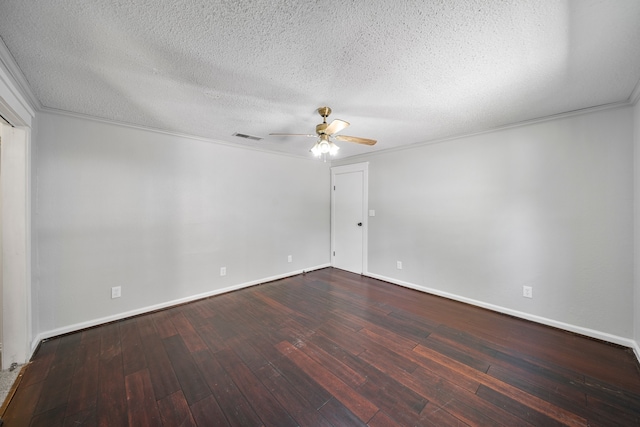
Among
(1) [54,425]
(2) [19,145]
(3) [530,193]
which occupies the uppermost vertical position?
(2) [19,145]

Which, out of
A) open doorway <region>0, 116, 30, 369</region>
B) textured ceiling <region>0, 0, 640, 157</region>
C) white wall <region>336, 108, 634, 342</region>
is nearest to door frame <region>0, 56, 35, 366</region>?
open doorway <region>0, 116, 30, 369</region>

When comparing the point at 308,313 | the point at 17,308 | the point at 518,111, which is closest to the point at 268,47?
the point at 518,111

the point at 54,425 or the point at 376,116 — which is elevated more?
the point at 376,116

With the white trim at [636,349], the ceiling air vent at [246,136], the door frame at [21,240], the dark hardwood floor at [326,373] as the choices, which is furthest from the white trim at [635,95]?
the door frame at [21,240]

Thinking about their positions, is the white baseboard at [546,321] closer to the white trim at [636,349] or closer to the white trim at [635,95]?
the white trim at [636,349]

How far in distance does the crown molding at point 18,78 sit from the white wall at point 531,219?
390cm

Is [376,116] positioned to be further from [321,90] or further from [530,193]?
[530,193]

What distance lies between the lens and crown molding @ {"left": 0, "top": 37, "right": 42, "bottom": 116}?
143 centimetres

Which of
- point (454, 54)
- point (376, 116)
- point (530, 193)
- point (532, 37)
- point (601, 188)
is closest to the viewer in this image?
point (532, 37)

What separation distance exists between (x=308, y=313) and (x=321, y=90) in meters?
2.37

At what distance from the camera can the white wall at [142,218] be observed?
7.61 ft

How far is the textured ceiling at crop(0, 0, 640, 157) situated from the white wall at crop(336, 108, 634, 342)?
1.43 feet

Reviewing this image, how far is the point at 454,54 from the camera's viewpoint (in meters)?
1.48

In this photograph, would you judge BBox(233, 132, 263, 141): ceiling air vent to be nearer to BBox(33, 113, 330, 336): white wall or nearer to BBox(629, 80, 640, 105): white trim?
BBox(33, 113, 330, 336): white wall
